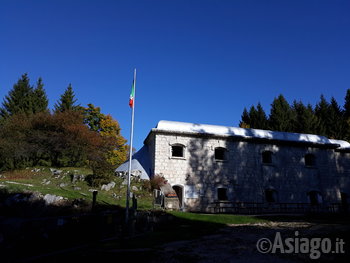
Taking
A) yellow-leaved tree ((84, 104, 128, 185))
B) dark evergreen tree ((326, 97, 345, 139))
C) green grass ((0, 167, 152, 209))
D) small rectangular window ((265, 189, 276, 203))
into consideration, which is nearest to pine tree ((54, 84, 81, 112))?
yellow-leaved tree ((84, 104, 128, 185))

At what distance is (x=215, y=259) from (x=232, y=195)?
13.1m

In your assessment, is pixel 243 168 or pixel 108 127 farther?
pixel 108 127

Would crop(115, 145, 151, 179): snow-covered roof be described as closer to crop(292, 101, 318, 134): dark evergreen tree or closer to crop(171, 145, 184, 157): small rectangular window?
crop(171, 145, 184, 157): small rectangular window

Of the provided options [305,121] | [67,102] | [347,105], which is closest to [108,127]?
[67,102]

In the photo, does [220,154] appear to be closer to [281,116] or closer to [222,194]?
[222,194]

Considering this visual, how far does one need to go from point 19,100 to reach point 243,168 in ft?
104

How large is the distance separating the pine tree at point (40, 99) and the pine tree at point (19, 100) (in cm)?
50

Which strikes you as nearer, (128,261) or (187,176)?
(128,261)

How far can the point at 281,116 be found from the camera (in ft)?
128

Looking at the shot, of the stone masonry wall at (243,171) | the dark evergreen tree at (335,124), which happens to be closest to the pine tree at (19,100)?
the stone masonry wall at (243,171)

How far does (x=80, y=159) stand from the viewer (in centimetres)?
2383

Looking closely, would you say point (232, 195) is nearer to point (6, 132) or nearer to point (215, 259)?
point (215, 259)

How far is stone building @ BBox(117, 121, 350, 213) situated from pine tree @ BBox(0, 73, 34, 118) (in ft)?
70.3

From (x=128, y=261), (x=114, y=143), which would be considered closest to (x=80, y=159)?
(x=114, y=143)
